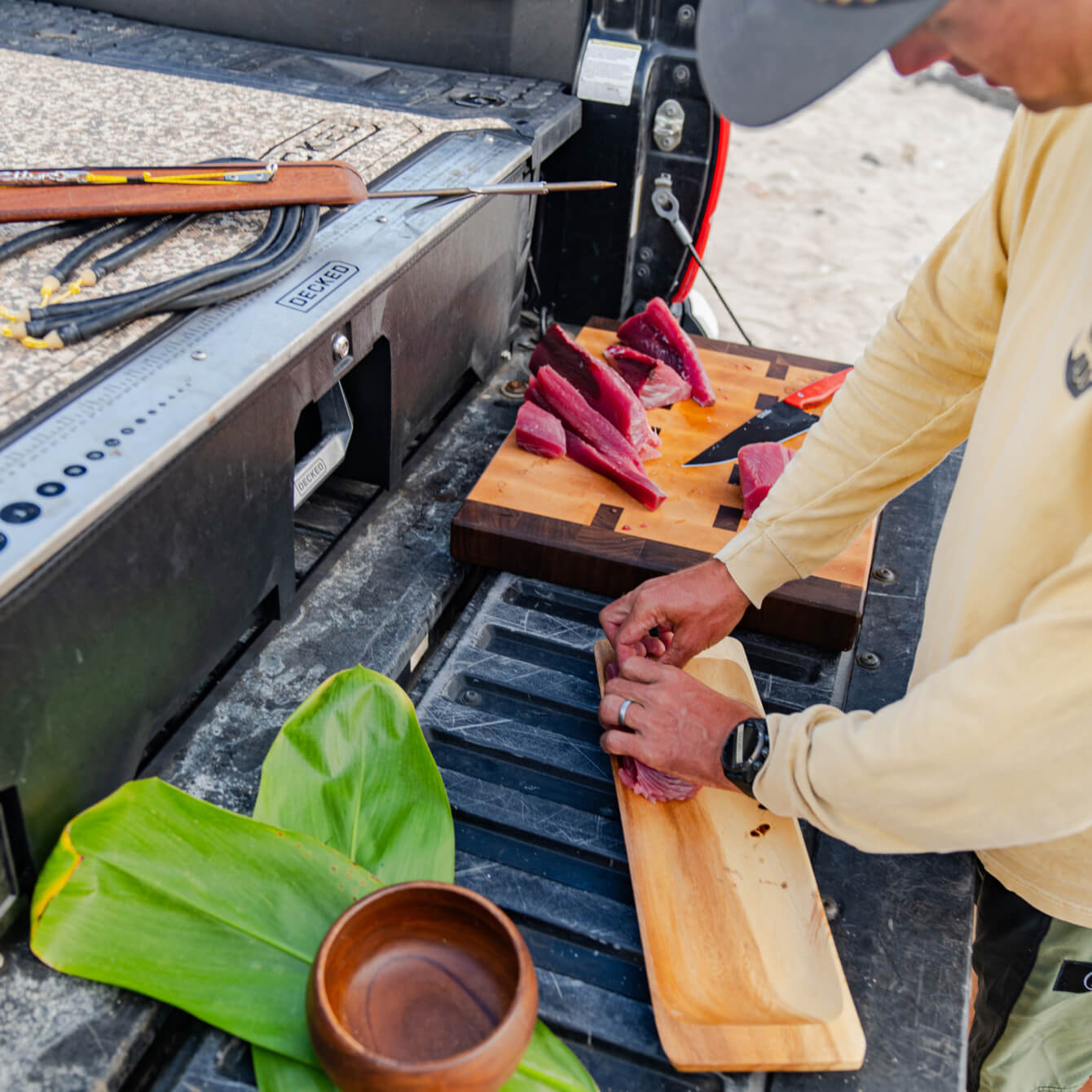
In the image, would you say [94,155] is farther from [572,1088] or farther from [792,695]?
[572,1088]

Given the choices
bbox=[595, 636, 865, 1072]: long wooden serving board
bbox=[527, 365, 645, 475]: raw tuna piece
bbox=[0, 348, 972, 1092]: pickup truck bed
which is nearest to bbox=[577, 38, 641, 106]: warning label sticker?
bbox=[527, 365, 645, 475]: raw tuna piece

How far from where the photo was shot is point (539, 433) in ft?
6.12

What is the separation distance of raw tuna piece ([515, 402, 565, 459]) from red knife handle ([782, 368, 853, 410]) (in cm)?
51

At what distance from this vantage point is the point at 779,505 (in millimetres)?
1531

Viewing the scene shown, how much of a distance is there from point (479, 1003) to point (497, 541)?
0.81 meters

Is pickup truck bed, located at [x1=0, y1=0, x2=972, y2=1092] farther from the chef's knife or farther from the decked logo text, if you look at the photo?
the decked logo text

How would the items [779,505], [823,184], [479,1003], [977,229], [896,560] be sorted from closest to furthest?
[479,1003]
[977,229]
[779,505]
[896,560]
[823,184]

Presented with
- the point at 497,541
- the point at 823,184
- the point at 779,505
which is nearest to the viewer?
the point at 779,505

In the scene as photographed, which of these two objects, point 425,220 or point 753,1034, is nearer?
point 753,1034

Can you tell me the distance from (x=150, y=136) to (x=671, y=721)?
1.30m

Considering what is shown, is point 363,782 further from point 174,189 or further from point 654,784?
point 174,189

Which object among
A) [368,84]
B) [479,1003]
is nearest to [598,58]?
[368,84]

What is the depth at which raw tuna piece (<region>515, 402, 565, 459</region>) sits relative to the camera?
1.87m

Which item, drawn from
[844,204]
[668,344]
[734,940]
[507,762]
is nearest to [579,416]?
[668,344]
